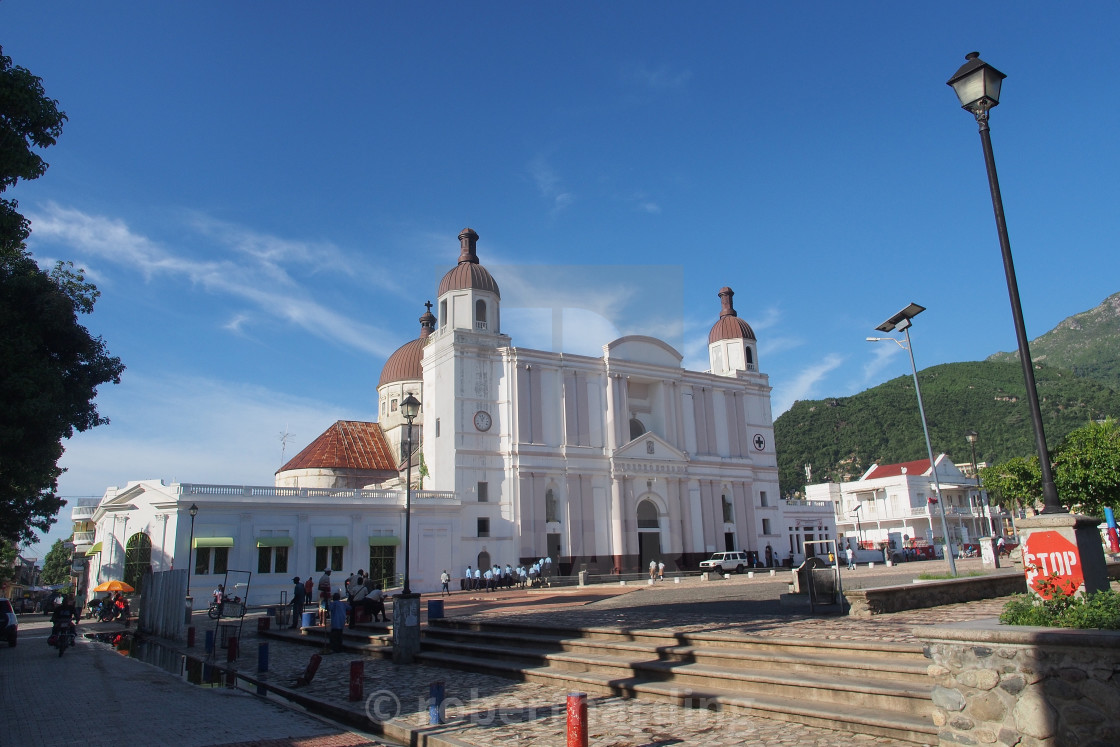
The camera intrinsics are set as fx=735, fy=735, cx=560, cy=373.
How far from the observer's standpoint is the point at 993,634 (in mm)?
6148

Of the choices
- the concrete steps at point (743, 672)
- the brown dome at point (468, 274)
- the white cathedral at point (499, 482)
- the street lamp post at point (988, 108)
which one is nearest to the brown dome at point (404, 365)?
the white cathedral at point (499, 482)

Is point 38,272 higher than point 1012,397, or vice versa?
point 1012,397

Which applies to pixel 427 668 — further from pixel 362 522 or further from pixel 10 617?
A: pixel 362 522

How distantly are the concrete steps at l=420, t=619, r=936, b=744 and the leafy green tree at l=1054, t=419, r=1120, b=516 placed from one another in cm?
2111

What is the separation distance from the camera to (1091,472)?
87.4ft

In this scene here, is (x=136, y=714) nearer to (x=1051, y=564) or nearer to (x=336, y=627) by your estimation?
(x=336, y=627)

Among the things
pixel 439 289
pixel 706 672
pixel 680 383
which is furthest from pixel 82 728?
pixel 680 383

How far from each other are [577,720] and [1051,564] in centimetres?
475

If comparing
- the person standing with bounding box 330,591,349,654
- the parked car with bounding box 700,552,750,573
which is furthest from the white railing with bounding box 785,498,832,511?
the person standing with bounding box 330,591,349,654

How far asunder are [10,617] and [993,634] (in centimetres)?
2774

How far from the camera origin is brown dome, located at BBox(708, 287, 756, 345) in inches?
2398

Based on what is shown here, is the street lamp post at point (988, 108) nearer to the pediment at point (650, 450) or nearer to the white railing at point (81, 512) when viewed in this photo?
the pediment at point (650, 450)

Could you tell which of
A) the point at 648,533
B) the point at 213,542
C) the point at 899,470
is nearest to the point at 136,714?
the point at 213,542

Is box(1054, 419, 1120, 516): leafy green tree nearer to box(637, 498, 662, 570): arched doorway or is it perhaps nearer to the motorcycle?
box(637, 498, 662, 570): arched doorway
